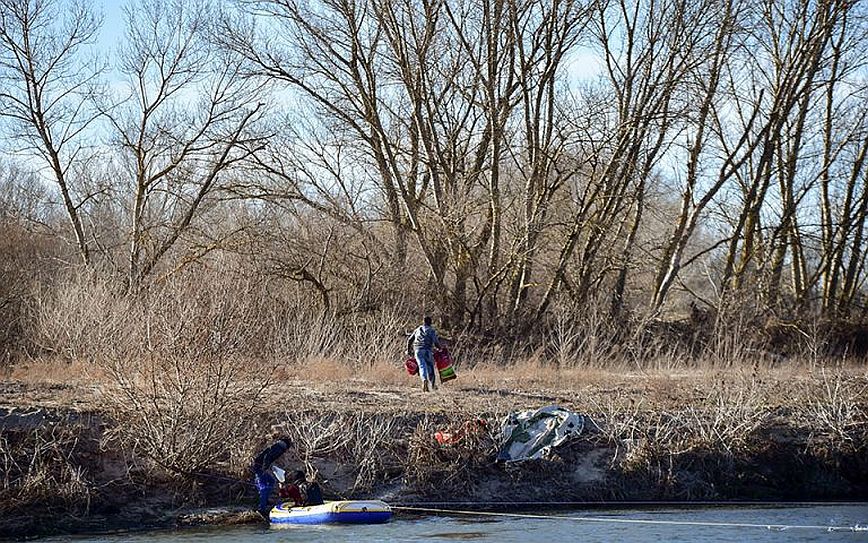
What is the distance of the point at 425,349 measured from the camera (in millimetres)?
21281

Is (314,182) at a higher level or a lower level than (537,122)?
lower

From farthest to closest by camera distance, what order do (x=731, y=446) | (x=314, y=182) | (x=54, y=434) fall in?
(x=314, y=182)
(x=731, y=446)
(x=54, y=434)

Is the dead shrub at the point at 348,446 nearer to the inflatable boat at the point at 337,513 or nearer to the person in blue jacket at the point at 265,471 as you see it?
the person in blue jacket at the point at 265,471

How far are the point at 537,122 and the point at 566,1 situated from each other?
11.1 feet

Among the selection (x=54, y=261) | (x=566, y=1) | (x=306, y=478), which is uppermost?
(x=566, y=1)

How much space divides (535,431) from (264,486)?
16.0 feet

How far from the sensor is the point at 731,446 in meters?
19.0

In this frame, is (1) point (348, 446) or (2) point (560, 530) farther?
(1) point (348, 446)

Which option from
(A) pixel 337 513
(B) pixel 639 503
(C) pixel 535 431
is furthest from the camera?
(C) pixel 535 431

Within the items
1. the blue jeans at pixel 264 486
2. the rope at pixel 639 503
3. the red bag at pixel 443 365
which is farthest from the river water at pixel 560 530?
the red bag at pixel 443 365

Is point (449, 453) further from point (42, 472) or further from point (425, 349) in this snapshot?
point (42, 472)

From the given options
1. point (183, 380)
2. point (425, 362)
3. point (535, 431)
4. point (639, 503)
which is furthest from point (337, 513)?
point (425, 362)

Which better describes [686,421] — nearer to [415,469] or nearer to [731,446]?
[731,446]

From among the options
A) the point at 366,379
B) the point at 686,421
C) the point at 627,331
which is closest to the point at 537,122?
the point at 627,331
